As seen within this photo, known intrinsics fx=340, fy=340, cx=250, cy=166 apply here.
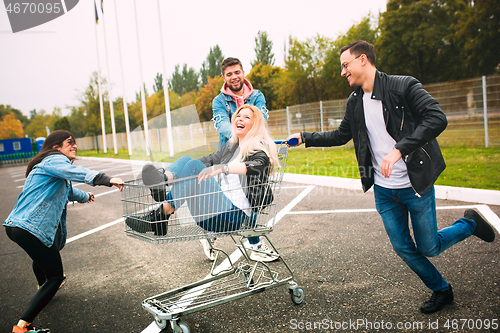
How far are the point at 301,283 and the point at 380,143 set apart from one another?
150cm

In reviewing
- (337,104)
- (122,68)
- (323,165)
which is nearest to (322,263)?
(323,165)

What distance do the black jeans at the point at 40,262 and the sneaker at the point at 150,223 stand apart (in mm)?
806

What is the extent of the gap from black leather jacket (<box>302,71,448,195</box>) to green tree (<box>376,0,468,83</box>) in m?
31.0

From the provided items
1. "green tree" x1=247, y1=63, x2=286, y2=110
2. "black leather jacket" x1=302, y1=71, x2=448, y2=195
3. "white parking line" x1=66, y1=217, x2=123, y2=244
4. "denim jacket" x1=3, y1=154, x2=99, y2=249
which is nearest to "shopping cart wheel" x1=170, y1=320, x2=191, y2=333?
"denim jacket" x1=3, y1=154, x2=99, y2=249

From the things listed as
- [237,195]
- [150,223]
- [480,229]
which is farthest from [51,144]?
[480,229]

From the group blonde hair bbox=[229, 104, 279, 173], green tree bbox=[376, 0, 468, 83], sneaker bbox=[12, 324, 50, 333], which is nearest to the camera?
sneaker bbox=[12, 324, 50, 333]

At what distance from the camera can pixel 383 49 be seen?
101 feet

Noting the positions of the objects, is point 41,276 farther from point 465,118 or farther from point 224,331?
point 465,118

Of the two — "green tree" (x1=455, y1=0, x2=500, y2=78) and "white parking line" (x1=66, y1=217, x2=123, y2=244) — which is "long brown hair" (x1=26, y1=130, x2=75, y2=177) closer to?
"white parking line" (x1=66, y1=217, x2=123, y2=244)

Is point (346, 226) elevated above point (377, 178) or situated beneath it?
situated beneath

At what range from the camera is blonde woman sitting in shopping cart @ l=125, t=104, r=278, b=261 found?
2.54 metres

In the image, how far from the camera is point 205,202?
2.64 m

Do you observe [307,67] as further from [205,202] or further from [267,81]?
[205,202]

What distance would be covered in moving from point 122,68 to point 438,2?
27176 mm
